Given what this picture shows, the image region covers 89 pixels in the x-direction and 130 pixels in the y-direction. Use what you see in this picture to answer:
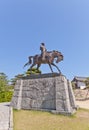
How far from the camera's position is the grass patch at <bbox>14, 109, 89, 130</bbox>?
8.61 meters

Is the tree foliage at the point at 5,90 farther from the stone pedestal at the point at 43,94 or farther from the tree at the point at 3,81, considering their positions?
the stone pedestal at the point at 43,94

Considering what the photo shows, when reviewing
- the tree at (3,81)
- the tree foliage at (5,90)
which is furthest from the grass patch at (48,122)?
the tree at (3,81)

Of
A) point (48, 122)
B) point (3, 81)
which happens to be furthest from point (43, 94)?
point (3, 81)

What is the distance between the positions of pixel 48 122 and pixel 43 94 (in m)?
3.43

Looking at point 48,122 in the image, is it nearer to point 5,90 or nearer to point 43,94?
point 43,94

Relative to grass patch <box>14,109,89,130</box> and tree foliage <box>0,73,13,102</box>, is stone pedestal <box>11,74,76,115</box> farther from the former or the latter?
tree foliage <box>0,73,13,102</box>

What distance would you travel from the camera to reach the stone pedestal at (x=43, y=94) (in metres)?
11.8

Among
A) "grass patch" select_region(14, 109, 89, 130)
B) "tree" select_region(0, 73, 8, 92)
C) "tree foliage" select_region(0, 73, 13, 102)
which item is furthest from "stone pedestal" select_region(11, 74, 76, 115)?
"tree" select_region(0, 73, 8, 92)

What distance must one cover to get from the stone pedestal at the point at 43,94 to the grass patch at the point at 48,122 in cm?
99

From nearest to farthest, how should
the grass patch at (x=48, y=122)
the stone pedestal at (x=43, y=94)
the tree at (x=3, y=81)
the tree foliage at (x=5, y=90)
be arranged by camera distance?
the grass patch at (x=48, y=122) → the stone pedestal at (x=43, y=94) → the tree foliage at (x=5, y=90) → the tree at (x=3, y=81)

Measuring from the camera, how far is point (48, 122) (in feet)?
31.0

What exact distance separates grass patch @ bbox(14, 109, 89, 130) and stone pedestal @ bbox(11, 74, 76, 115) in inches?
39.2

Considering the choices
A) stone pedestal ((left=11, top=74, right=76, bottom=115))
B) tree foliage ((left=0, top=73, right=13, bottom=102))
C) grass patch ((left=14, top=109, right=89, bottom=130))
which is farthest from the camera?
tree foliage ((left=0, top=73, right=13, bottom=102))

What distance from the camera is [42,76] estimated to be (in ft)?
43.8
